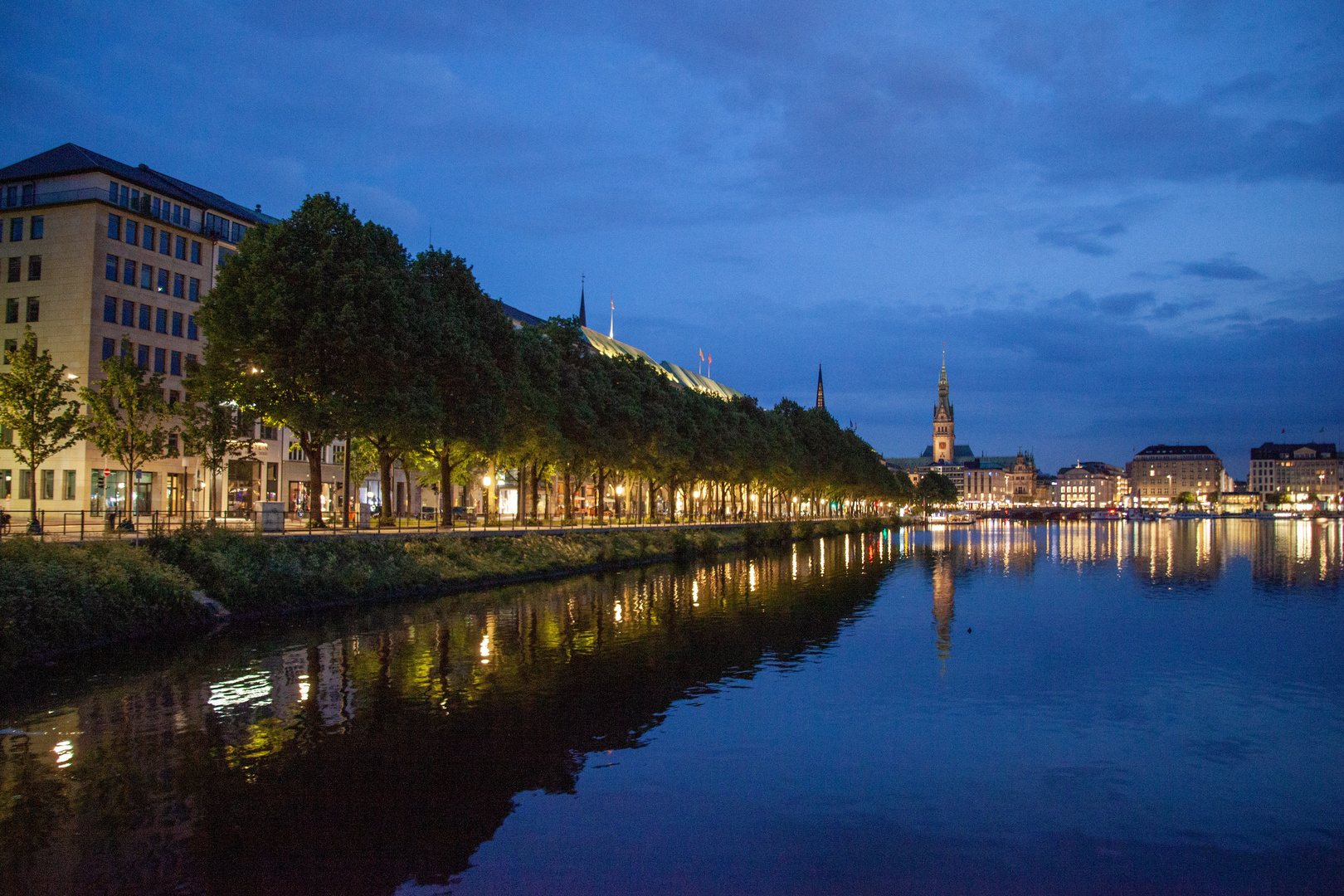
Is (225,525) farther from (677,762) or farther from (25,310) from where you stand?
(25,310)

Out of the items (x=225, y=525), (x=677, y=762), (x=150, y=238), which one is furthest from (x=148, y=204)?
(x=677, y=762)

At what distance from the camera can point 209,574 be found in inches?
1481

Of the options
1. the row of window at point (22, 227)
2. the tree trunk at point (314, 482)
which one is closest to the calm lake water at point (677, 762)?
the tree trunk at point (314, 482)

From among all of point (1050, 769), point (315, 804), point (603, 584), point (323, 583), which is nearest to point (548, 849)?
point (315, 804)

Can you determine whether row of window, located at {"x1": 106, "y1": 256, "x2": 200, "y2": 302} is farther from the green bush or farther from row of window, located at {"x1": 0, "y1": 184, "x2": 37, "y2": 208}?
the green bush

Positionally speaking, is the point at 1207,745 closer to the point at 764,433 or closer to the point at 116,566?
the point at 116,566

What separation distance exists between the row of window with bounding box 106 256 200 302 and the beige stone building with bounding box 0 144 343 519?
0.29 ft

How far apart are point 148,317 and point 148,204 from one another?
9.34 meters

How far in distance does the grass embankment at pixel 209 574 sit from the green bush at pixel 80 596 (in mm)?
33

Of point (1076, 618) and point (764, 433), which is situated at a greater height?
point (764, 433)

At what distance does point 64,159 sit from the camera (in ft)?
257

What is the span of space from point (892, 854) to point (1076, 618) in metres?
32.0

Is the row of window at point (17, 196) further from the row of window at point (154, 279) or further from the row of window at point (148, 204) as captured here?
the row of window at point (154, 279)

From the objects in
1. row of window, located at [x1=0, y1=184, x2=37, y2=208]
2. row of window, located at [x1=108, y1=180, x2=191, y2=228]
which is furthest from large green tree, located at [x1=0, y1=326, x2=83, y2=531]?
row of window, located at [x1=0, y1=184, x2=37, y2=208]
